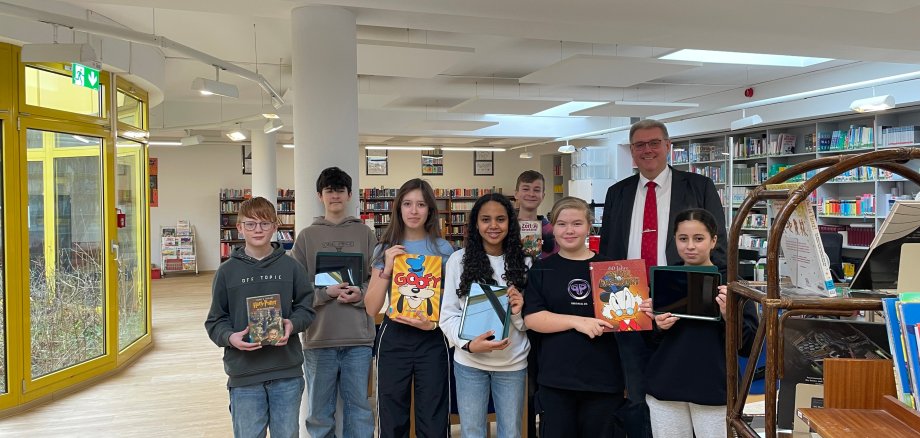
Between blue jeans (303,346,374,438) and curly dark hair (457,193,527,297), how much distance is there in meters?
0.87

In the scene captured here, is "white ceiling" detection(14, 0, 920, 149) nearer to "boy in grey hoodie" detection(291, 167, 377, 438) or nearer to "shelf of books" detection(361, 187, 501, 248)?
"boy in grey hoodie" detection(291, 167, 377, 438)

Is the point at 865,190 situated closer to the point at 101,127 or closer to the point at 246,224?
the point at 246,224

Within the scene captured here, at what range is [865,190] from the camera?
8453 millimetres

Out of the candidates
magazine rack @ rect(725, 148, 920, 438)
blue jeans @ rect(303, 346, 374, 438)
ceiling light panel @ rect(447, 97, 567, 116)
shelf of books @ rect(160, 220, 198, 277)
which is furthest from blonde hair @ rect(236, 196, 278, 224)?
shelf of books @ rect(160, 220, 198, 277)

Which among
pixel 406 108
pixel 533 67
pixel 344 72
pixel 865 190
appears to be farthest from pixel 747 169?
pixel 344 72

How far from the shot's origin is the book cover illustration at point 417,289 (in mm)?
2742

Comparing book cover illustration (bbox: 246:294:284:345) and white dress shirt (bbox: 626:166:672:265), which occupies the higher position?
white dress shirt (bbox: 626:166:672:265)

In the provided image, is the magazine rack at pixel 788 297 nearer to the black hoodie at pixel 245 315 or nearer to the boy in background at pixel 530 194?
the black hoodie at pixel 245 315

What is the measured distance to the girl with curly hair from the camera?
8.81ft

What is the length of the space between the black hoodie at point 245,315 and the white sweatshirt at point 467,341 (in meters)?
0.66

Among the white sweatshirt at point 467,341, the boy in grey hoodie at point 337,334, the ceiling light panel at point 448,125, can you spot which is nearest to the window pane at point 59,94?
the boy in grey hoodie at point 337,334

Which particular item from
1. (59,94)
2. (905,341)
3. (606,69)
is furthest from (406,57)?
(905,341)

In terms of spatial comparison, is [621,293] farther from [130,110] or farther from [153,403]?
[130,110]

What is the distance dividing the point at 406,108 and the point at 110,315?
6.98 metres
